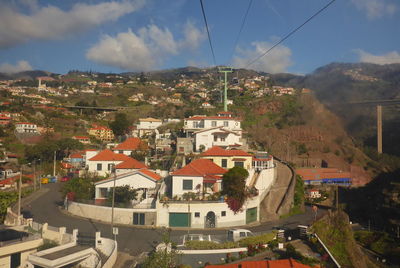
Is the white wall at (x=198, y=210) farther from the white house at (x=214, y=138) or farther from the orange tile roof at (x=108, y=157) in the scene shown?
the orange tile roof at (x=108, y=157)

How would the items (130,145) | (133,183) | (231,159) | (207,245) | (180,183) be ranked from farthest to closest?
(130,145) < (231,159) < (133,183) < (180,183) < (207,245)

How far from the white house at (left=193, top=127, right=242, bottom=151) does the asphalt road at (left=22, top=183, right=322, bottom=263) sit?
850cm

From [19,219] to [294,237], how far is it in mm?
12124

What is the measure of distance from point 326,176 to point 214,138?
1553 cm

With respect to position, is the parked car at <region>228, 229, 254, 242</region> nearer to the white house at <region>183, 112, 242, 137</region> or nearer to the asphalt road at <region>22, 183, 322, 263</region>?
the asphalt road at <region>22, 183, 322, 263</region>

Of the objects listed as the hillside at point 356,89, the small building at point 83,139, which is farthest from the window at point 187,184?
the small building at point 83,139

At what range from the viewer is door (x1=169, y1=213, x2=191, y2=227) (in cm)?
1628

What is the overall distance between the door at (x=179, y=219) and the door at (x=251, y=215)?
134 inches

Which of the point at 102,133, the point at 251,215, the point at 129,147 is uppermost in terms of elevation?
the point at 102,133

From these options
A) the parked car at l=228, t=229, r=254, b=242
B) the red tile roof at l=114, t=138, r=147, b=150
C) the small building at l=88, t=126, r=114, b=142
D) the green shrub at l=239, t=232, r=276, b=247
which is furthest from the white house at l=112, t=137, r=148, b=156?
the small building at l=88, t=126, r=114, b=142

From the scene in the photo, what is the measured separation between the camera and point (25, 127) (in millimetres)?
45812

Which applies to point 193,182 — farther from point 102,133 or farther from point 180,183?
point 102,133

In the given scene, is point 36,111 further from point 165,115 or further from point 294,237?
point 294,237

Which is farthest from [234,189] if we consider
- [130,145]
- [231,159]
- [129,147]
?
[130,145]
